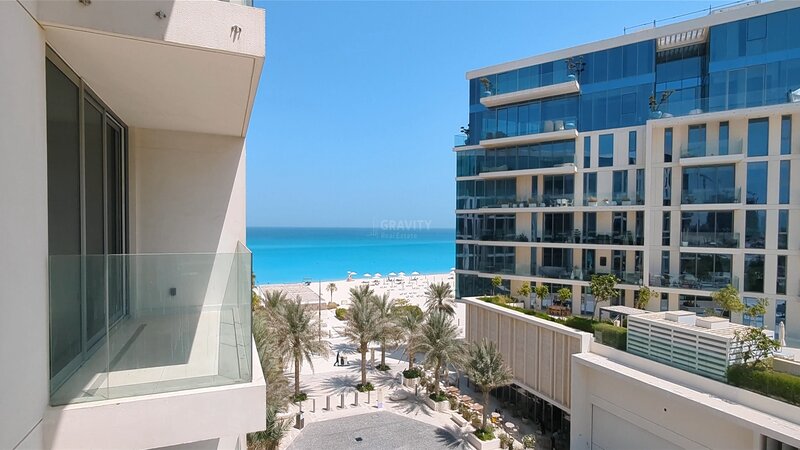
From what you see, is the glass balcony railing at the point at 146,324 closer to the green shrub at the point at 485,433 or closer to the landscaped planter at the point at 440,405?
the green shrub at the point at 485,433

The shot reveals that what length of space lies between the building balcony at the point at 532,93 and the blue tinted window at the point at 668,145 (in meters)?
6.08

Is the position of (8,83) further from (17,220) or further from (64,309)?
(64,309)

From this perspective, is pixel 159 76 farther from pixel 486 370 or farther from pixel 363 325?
pixel 363 325

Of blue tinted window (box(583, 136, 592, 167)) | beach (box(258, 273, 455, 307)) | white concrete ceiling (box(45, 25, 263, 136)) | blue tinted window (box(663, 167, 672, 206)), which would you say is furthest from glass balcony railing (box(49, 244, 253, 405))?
beach (box(258, 273, 455, 307))

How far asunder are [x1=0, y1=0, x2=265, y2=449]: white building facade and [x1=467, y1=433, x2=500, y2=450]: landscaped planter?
582 inches

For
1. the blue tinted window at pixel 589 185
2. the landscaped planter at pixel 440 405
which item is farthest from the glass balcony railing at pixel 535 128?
the landscaped planter at pixel 440 405

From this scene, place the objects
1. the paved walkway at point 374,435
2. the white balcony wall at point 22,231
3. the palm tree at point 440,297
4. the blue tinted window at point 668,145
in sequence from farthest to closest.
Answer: the palm tree at point 440,297
the blue tinted window at point 668,145
the paved walkway at point 374,435
the white balcony wall at point 22,231

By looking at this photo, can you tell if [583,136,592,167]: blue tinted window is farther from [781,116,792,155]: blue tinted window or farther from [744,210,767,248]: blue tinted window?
[781,116,792,155]: blue tinted window

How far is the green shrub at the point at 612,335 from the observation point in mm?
16178

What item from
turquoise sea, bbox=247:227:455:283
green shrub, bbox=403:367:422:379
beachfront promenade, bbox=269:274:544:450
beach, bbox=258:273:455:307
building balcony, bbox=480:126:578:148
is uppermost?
building balcony, bbox=480:126:578:148

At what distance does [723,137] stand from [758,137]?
140cm

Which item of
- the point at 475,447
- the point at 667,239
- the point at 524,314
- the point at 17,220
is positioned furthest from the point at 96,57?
the point at 667,239

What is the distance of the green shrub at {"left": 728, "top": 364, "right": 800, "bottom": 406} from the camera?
454 inches

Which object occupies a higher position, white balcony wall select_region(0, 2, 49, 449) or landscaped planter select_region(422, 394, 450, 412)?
white balcony wall select_region(0, 2, 49, 449)
